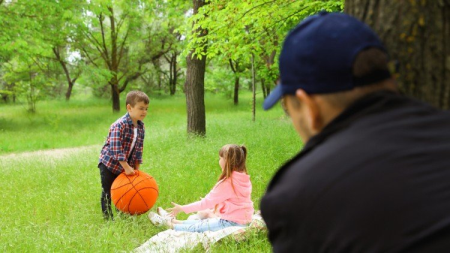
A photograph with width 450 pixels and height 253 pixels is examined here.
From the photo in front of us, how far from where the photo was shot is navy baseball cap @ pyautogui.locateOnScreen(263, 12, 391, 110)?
4.59ft

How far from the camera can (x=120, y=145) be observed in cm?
585

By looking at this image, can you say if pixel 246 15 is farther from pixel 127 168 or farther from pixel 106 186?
pixel 106 186

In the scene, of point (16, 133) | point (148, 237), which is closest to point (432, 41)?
point (148, 237)

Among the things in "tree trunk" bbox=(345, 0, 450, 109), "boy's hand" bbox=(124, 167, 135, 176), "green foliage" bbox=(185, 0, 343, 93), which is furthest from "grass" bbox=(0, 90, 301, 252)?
"tree trunk" bbox=(345, 0, 450, 109)

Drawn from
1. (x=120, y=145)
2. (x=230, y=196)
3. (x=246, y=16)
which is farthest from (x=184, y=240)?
(x=246, y=16)

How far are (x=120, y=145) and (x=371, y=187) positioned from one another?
16.4ft

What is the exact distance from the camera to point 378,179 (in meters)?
1.22

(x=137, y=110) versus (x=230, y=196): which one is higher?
(x=137, y=110)

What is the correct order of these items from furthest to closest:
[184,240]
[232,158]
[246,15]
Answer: [246,15]
[232,158]
[184,240]

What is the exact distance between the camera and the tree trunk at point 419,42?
2.01m

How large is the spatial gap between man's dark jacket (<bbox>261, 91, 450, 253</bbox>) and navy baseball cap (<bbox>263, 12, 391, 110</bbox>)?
10 cm

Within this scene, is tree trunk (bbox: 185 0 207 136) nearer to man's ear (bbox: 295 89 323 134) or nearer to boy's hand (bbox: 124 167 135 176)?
boy's hand (bbox: 124 167 135 176)

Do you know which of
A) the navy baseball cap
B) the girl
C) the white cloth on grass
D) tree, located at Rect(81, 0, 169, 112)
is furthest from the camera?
tree, located at Rect(81, 0, 169, 112)

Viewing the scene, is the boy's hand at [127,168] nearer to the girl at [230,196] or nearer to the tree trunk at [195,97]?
the girl at [230,196]
